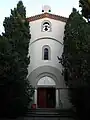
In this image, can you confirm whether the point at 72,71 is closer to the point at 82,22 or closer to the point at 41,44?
the point at 82,22

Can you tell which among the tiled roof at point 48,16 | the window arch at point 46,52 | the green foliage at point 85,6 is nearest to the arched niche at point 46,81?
the window arch at point 46,52

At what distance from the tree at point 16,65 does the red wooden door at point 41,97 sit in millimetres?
2241

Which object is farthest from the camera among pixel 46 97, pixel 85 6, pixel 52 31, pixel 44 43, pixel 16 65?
pixel 52 31

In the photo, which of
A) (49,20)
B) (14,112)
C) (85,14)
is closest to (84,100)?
(14,112)

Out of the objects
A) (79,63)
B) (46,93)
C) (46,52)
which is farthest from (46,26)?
(79,63)

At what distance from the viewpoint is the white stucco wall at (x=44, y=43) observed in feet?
81.3


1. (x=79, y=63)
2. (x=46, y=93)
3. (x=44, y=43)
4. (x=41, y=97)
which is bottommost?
(x=41, y=97)

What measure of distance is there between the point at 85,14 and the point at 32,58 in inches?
626

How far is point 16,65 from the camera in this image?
18297mm

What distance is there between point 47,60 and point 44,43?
189cm

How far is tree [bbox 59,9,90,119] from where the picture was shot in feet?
48.3

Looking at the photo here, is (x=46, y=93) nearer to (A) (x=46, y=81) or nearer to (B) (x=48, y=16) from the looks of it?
(A) (x=46, y=81)

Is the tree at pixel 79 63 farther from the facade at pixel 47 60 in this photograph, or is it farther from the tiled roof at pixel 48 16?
the tiled roof at pixel 48 16

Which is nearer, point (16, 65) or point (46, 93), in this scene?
point (16, 65)
